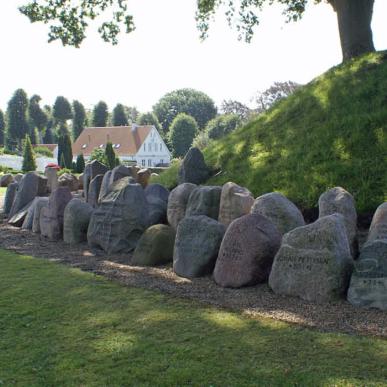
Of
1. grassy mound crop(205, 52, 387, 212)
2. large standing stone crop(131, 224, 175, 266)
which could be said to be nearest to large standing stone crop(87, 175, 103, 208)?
grassy mound crop(205, 52, 387, 212)

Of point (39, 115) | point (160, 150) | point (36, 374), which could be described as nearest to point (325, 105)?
point (36, 374)

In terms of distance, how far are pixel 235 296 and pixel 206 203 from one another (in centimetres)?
310

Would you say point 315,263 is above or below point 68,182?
below

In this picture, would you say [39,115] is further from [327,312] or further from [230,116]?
[327,312]

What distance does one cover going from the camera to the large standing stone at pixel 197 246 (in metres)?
7.19

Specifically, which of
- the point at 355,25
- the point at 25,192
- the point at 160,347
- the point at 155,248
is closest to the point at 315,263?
the point at 160,347

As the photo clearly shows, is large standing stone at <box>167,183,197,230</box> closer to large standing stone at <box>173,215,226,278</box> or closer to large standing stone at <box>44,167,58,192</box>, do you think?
large standing stone at <box>173,215,226,278</box>

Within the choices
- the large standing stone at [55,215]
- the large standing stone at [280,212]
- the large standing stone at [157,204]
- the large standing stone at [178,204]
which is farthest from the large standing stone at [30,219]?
the large standing stone at [280,212]

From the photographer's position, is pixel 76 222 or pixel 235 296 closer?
pixel 235 296

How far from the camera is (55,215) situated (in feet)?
34.8

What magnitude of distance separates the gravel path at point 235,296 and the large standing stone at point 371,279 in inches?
4.7

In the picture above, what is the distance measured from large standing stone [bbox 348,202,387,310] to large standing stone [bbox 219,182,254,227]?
307 centimetres

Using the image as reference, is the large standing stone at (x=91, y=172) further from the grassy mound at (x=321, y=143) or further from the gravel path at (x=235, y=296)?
the gravel path at (x=235, y=296)

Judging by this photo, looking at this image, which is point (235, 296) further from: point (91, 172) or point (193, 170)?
point (91, 172)
